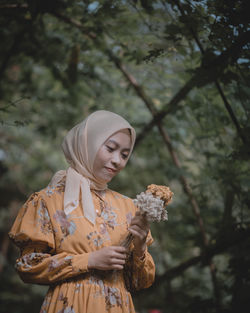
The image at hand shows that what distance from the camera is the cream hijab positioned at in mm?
1676

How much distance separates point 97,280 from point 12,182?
257 inches

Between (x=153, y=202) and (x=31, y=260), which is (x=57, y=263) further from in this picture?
(x=153, y=202)

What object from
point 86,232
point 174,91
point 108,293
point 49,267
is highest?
point 174,91

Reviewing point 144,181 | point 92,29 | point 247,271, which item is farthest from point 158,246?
point 92,29

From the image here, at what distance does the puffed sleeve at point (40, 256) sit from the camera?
1505 millimetres

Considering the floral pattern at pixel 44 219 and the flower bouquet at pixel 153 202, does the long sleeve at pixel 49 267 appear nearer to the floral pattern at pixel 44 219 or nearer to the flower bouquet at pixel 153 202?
the floral pattern at pixel 44 219

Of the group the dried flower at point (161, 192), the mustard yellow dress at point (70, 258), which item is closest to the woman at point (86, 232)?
the mustard yellow dress at point (70, 258)

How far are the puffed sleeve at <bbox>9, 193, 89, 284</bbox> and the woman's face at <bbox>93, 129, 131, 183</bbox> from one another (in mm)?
392

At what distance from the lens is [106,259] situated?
1.50 m

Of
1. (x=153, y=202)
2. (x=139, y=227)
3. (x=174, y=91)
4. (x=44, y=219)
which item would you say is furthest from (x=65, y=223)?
(x=174, y=91)

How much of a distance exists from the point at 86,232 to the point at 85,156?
42 cm

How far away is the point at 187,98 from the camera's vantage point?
2.86 metres

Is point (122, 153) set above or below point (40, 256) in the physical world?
above

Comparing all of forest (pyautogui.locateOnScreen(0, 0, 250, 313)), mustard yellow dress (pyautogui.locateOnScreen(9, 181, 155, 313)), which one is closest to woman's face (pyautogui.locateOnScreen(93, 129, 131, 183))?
mustard yellow dress (pyautogui.locateOnScreen(9, 181, 155, 313))
